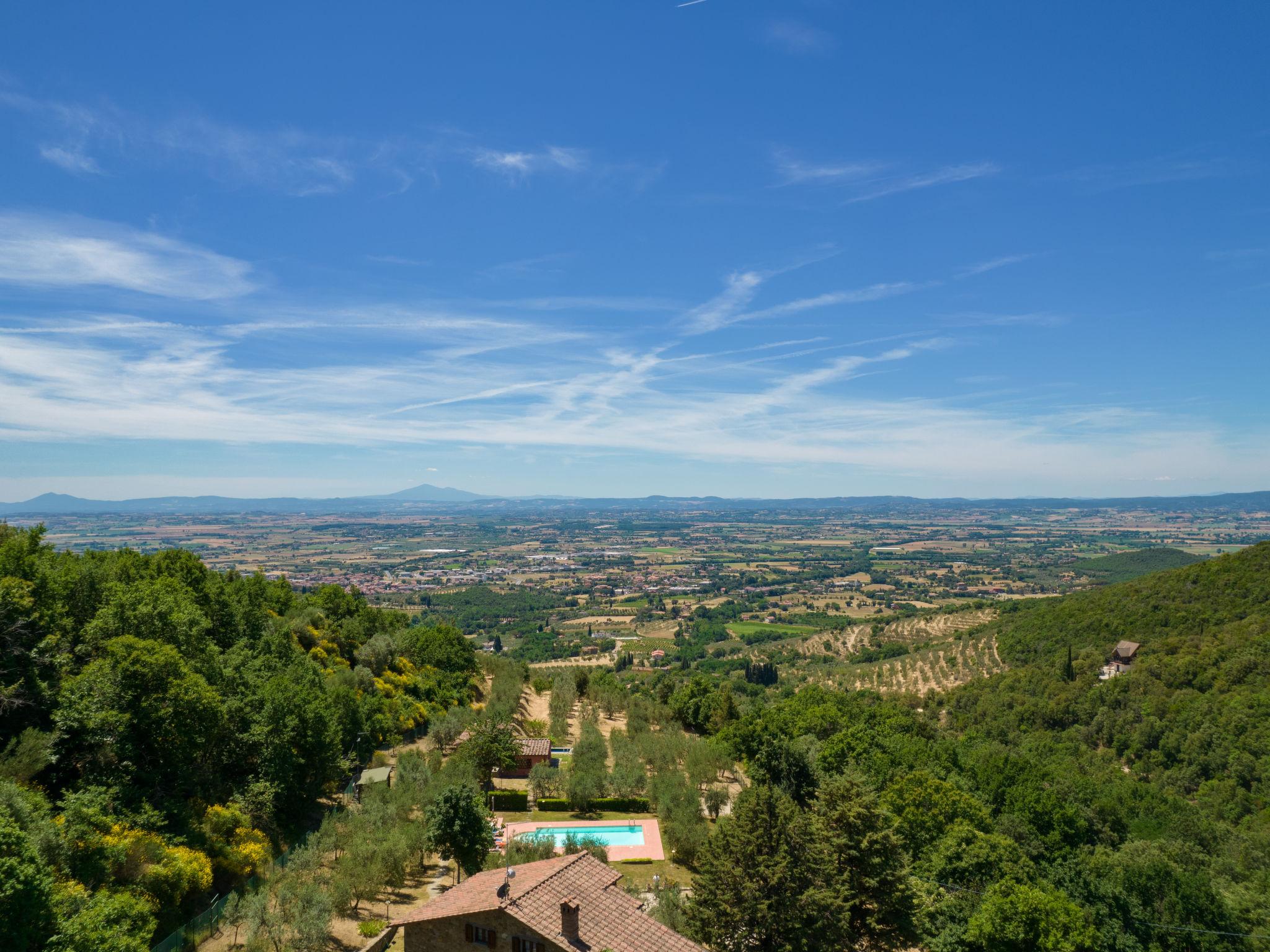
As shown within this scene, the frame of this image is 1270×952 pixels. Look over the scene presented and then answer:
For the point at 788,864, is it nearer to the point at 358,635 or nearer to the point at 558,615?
the point at 358,635

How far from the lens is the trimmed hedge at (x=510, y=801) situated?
30859 millimetres

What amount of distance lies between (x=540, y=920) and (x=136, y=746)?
14335mm

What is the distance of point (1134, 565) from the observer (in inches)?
7239

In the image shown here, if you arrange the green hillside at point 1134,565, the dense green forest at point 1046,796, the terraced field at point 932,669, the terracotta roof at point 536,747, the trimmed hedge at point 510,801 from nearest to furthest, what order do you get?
the dense green forest at point 1046,796
the trimmed hedge at point 510,801
the terracotta roof at point 536,747
the terraced field at point 932,669
the green hillside at point 1134,565

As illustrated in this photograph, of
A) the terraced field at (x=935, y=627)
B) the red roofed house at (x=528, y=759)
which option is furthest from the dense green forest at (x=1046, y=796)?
the terraced field at (x=935, y=627)

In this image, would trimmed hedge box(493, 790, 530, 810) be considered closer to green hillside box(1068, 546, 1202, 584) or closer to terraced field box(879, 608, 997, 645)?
terraced field box(879, 608, 997, 645)

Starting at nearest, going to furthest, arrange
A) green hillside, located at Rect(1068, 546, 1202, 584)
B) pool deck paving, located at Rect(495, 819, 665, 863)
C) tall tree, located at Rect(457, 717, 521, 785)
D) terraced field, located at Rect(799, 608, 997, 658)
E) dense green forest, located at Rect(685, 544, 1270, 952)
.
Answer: dense green forest, located at Rect(685, 544, 1270, 952) < pool deck paving, located at Rect(495, 819, 665, 863) < tall tree, located at Rect(457, 717, 521, 785) < terraced field, located at Rect(799, 608, 997, 658) < green hillside, located at Rect(1068, 546, 1202, 584)

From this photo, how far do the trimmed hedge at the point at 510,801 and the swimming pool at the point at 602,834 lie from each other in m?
3.14

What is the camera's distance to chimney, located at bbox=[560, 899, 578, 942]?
1578cm

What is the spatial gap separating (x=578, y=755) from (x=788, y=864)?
1684 centimetres

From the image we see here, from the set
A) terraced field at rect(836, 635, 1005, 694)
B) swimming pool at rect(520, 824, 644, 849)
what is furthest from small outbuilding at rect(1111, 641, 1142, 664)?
swimming pool at rect(520, 824, 644, 849)

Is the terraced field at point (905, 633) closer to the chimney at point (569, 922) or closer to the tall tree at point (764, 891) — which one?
the tall tree at point (764, 891)

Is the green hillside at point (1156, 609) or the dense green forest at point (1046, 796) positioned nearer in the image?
the dense green forest at point (1046, 796)

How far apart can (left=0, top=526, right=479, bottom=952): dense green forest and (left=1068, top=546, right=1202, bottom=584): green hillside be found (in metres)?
183
